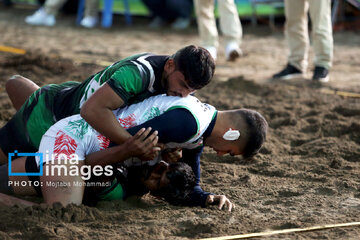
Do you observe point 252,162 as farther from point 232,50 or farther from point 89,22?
point 89,22

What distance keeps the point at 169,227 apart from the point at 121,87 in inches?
33.5

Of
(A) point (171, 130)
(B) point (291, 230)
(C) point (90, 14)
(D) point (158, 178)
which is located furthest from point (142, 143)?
(C) point (90, 14)

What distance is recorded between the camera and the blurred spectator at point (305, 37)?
659 cm

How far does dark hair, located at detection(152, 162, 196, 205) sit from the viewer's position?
11.4 feet

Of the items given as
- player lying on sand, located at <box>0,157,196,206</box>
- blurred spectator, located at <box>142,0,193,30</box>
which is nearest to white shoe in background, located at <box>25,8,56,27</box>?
blurred spectator, located at <box>142,0,193,30</box>

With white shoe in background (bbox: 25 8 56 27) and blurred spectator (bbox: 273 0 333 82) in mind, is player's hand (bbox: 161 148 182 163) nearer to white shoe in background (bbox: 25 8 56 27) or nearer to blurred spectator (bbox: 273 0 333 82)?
blurred spectator (bbox: 273 0 333 82)

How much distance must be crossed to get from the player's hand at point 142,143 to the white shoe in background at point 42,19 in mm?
7479

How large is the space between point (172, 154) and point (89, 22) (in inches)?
283

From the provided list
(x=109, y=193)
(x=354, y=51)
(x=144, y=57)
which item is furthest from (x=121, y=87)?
(x=354, y=51)

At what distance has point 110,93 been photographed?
324 centimetres

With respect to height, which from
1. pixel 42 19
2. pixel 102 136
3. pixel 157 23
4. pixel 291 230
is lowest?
pixel 157 23

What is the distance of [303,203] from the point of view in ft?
12.1

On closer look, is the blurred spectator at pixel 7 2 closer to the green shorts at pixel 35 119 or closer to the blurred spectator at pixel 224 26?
the blurred spectator at pixel 224 26

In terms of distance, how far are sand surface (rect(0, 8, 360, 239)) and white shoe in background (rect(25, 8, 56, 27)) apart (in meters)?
1.31
